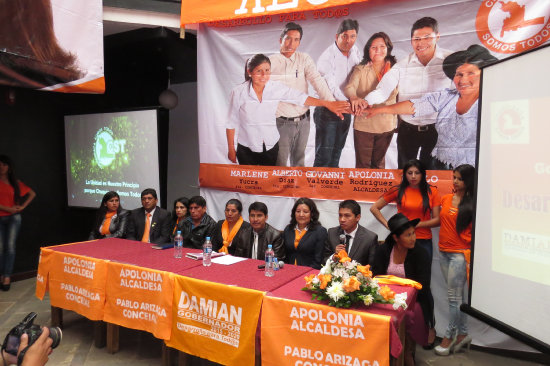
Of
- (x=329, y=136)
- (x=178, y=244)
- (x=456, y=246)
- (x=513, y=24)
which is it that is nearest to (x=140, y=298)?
(x=178, y=244)

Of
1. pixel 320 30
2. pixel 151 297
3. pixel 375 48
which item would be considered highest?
pixel 320 30

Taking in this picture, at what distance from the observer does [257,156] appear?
176 inches

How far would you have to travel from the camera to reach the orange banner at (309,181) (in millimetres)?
3711

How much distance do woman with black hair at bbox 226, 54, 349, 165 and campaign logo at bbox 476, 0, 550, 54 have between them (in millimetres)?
1801

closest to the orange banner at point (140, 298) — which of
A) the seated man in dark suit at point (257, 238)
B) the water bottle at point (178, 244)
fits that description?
the water bottle at point (178, 244)

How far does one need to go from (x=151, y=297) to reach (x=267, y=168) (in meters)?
2.07

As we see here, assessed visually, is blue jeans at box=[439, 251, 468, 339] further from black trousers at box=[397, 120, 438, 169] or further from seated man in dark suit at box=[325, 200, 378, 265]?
black trousers at box=[397, 120, 438, 169]

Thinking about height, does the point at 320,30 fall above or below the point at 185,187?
above

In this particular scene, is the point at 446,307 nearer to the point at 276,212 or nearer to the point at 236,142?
the point at 276,212

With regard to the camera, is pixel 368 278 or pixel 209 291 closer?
pixel 368 278

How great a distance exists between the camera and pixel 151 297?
2.79 m

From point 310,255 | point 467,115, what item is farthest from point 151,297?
point 467,115

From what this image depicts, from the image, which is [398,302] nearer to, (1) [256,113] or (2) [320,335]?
(2) [320,335]

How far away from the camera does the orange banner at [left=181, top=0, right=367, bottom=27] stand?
3921 mm
